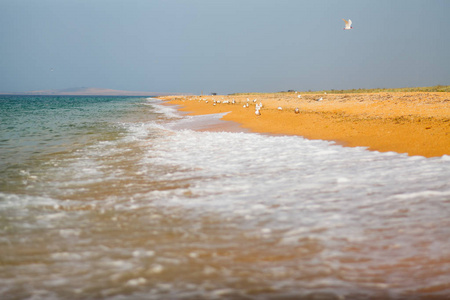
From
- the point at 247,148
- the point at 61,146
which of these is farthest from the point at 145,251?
the point at 61,146

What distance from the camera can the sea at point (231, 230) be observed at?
3.20 meters

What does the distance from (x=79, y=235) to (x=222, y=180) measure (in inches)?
130

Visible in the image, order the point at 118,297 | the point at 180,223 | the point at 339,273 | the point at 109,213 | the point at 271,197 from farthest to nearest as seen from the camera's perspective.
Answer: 1. the point at 271,197
2. the point at 109,213
3. the point at 180,223
4. the point at 339,273
5. the point at 118,297

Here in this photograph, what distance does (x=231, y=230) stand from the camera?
4453 millimetres

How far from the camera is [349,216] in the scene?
479 cm

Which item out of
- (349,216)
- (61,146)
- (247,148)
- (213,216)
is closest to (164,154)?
(247,148)

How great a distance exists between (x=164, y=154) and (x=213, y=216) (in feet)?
19.1

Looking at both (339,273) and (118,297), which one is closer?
(118,297)

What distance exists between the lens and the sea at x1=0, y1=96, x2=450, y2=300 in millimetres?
3197

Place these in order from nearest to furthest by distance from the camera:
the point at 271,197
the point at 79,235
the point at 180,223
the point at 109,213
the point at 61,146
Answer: the point at 79,235, the point at 180,223, the point at 109,213, the point at 271,197, the point at 61,146

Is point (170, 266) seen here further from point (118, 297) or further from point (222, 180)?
point (222, 180)

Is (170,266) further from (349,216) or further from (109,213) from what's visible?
(349,216)

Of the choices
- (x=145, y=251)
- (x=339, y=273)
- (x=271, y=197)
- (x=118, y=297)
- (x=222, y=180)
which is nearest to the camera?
(x=118, y=297)

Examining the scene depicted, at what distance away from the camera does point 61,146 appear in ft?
43.0
